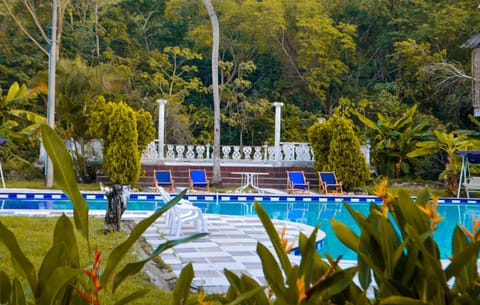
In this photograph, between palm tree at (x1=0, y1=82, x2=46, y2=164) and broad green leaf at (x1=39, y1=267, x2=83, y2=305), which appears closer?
broad green leaf at (x1=39, y1=267, x2=83, y2=305)

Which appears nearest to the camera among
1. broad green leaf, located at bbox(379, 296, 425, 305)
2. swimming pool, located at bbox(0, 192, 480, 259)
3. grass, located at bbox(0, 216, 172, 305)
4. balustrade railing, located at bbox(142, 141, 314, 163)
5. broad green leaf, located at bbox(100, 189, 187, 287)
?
broad green leaf, located at bbox(379, 296, 425, 305)

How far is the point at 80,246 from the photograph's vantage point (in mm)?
5535

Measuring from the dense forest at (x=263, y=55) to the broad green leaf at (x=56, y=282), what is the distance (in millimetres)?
17148

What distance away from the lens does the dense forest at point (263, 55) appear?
18.8 m

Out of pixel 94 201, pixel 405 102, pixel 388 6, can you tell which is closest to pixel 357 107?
pixel 405 102

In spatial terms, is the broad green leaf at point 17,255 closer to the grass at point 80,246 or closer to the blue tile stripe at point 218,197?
the grass at point 80,246

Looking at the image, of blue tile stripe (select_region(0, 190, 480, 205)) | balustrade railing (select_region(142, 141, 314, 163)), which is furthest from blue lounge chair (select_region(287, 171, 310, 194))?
balustrade railing (select_region(142, 141, 314, 163))

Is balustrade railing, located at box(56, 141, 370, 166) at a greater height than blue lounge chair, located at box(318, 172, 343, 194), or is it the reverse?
balustrade railing, located at box(56, 141, 370, 166)

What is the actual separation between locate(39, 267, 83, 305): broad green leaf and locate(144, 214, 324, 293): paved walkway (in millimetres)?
3361

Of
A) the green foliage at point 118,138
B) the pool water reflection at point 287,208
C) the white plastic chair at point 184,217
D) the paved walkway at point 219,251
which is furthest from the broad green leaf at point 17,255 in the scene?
the green foliage at point 118,138

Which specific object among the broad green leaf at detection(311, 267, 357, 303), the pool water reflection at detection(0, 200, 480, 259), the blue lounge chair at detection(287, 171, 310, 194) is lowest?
the pool water reflection at detection(0, 200, 480, 259)

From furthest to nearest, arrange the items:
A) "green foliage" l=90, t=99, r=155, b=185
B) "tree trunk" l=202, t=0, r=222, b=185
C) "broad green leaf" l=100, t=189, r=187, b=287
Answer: "tree trunk" l=202, t=0, r=222, b=185
"green foliage" l=90, t=99, r=155, b=185
"broad green leaf" l=100, t=189, r=187, b=287

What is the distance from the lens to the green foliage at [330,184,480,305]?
955 mm

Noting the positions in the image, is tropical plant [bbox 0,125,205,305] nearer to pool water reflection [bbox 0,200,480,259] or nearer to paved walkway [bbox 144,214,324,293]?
paved walkway [bbox 144,214,324,293]
